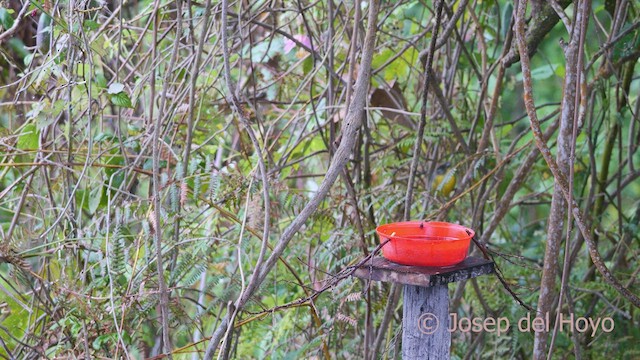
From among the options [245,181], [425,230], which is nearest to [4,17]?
[245,181]

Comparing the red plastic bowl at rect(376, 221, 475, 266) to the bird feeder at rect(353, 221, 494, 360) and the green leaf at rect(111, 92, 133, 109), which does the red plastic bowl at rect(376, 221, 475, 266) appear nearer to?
the bird feeder at rect(353, 221, 494, 360)

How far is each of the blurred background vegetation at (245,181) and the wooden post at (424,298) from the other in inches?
11.8

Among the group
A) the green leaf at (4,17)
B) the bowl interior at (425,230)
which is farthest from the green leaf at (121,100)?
the bowl interior at (425,230)

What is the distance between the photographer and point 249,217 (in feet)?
6.37

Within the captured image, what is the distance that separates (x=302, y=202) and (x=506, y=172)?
2.36 feet

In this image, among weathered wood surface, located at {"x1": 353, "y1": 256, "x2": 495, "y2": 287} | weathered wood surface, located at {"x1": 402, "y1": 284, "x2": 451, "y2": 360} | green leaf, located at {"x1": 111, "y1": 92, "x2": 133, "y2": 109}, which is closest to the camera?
weathered wood surface, located at {"x1": 353, "y1": 256, "x2": 495, "y2": 287}

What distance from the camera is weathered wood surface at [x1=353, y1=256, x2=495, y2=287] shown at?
1.22 meters

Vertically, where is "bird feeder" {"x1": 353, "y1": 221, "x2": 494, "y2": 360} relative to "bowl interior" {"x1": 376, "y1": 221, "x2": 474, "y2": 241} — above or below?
below

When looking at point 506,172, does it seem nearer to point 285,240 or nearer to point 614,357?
point 614,357

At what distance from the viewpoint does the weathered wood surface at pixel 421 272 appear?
122cm

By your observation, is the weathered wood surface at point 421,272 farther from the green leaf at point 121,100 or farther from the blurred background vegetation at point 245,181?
the green leaf at point 121,100

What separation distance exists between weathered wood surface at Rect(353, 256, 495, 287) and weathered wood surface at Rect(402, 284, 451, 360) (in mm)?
63

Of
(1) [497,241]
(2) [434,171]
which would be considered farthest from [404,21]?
(1) [497,241]

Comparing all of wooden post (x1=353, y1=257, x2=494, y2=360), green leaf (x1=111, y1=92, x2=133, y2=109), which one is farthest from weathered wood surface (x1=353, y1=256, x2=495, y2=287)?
green leaf (x1=111, y1=92, x2=133, y2=109)
